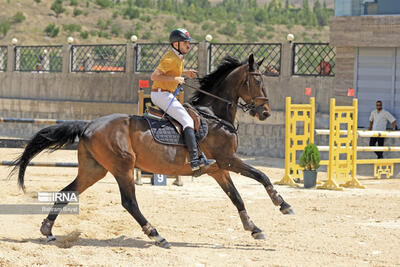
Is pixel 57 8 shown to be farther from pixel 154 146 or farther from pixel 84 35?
pixel 154 146

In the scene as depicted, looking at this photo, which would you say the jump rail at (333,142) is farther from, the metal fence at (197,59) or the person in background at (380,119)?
the person in background at (380,119)

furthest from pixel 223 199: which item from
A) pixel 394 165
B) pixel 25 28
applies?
pixel 25 28

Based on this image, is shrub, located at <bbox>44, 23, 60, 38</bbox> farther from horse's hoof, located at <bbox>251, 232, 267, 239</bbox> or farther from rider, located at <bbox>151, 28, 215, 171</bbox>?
horse's hoof, located at <bbox>251, 232, 267, 239</bbox>

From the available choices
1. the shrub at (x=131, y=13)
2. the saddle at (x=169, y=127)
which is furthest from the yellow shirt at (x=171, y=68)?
the shrub at (x=131, y=13)

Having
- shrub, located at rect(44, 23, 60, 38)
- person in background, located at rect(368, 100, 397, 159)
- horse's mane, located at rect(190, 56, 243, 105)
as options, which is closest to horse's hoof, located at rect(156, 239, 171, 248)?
horse's mane, located at rect(190, 56, 243, 105)

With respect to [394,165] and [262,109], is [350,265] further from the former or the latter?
[394,165]

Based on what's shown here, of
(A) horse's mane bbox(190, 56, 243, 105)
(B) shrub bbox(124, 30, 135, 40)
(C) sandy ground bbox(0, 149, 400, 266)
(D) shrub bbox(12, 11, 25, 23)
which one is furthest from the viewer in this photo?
(D) shrub bbox(12, 11, 25, 23)

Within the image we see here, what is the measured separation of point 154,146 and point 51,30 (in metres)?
47.6

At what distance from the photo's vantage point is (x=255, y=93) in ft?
30.3

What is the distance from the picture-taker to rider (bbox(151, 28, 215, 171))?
28.5 ft

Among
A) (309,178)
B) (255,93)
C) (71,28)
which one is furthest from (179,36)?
(71,28)

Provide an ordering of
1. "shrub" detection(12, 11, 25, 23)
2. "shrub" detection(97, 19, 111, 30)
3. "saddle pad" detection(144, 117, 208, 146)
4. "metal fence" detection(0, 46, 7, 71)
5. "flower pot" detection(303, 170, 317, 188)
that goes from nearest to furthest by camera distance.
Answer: "saddle pad" detection(144, 117, 208, 146)
"flower pot" detection(303, 170, 317, 188)
"metal fence" detection(0, 46, 7, 71)
"shrub" detection(12, 11, 25, 23)
"shrub" detection(97, 19, 111, 30)

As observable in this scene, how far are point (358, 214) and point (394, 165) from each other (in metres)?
7.28

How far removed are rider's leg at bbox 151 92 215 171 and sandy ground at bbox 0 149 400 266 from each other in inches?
37.9
